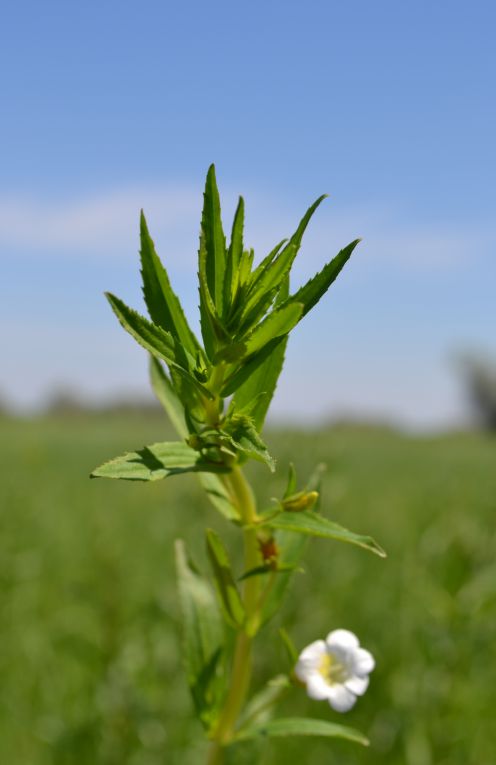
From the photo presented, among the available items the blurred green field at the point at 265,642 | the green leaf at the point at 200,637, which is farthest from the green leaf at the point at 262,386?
the blurred green field at the point at 265,642

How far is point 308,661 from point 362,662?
45 millimetres

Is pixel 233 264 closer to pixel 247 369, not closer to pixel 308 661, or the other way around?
pixel 247 369

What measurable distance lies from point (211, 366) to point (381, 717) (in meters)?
1.80

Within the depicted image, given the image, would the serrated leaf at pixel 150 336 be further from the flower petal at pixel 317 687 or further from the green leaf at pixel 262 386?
the flower petal at pixel 317 687

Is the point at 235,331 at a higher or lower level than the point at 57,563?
higher

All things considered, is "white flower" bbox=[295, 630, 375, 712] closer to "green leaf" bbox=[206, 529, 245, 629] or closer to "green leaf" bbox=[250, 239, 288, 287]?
"green leaf" bbox=[206, 529, 245, 629]

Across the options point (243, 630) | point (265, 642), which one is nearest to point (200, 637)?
point (243, 630)

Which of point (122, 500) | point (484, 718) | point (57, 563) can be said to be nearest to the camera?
point (484, 718)

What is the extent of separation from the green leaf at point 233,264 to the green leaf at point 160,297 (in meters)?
0.04

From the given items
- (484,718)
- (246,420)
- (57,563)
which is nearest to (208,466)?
(246,420)

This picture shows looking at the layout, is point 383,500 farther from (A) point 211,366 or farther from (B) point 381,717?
(A) point 211,366

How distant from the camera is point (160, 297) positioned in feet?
1.88

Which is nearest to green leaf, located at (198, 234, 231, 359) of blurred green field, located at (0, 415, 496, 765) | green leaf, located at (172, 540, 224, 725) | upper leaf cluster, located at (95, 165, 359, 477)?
upper leaf cluster, located at (95, 165, 359, 477)

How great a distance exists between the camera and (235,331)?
575mm
